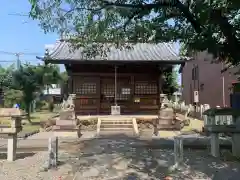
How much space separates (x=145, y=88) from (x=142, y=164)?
46.1ft

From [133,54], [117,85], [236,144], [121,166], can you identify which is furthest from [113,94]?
[121,166]

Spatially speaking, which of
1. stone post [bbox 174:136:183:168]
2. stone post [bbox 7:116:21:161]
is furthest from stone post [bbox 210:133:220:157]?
stone post [bbox 7:116:21:161]

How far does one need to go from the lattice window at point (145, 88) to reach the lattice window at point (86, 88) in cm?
286

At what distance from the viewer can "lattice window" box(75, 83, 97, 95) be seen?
21.8 m

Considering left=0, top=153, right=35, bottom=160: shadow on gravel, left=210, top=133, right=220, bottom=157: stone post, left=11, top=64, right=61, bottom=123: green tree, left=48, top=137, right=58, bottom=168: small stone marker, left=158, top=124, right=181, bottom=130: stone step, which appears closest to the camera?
left=48, top=137, right=58, bottom=168: small stone marker

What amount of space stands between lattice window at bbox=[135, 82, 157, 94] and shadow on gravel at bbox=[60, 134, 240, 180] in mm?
11565

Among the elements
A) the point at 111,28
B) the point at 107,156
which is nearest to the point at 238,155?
the point at 107,156

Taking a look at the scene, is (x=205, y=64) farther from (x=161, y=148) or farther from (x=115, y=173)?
(x=115, y=173)

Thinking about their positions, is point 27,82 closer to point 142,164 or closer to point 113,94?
point 113,94

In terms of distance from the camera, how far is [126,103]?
72.3ft

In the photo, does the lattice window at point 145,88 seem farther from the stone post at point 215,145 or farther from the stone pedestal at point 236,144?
the stone pedestal at point 236,144

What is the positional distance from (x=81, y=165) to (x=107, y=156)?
1.09 m

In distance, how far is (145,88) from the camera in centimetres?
2209

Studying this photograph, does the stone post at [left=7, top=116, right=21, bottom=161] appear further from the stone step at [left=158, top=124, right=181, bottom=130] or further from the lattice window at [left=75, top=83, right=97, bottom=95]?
the lattice window at [left=75, top=83, right=97, bottom=95]
